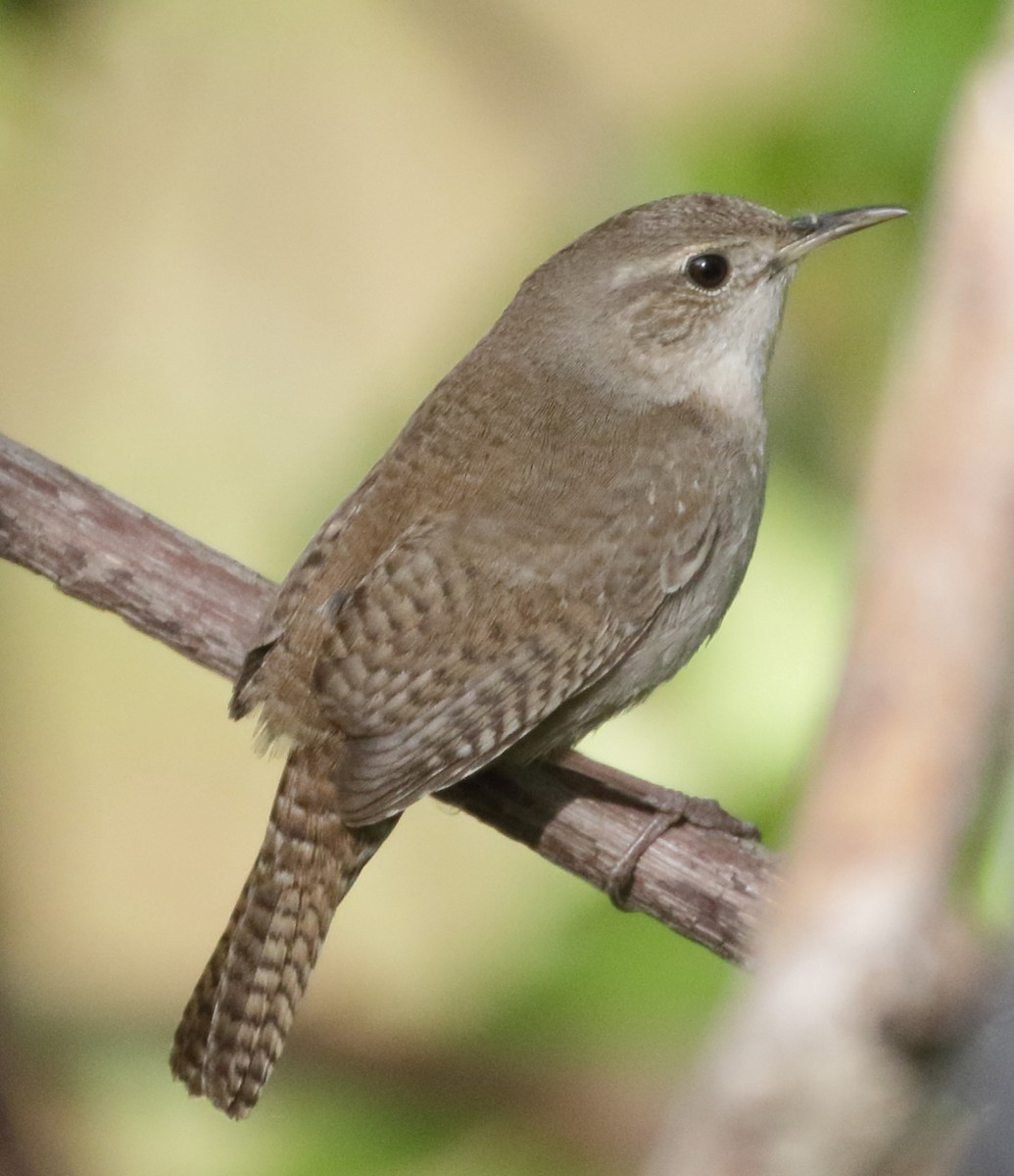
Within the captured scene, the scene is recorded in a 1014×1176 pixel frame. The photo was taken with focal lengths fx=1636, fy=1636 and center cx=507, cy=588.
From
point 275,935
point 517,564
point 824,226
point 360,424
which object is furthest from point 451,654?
point 824,226

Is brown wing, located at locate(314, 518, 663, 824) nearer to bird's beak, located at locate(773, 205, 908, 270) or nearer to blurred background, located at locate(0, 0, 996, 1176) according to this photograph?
blurred background, located at locate(0, 0, 996, 1176)

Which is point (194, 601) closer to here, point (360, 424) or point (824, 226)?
point (360, 424)

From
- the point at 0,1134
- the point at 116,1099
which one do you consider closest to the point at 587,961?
the point at 116,1099

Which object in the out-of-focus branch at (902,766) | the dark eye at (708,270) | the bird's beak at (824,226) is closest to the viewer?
the out-of-focus branch at (902,766)

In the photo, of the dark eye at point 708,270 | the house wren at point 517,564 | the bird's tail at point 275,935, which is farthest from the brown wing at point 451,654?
the dark eye at point 708,270

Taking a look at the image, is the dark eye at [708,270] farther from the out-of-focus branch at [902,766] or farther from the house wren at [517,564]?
the out-of-focus branch at [902,766]

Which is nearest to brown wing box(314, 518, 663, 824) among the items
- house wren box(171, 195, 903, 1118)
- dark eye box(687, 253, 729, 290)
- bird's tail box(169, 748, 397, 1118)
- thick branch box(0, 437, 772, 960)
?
house wren box(171, 195, 903, 1118)

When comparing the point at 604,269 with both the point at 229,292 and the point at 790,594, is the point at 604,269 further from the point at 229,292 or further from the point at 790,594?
the point at 229,292
